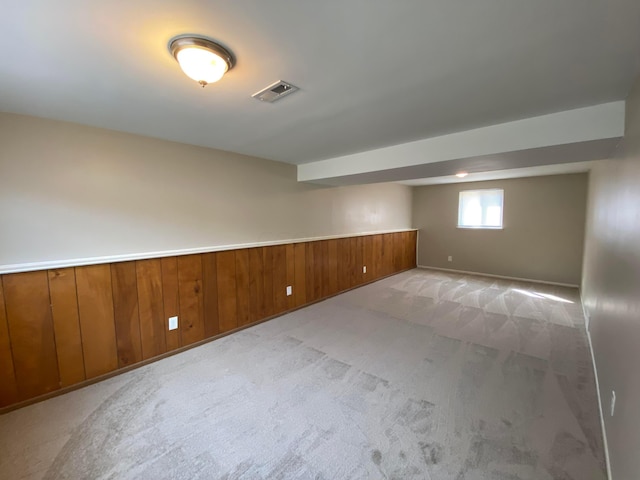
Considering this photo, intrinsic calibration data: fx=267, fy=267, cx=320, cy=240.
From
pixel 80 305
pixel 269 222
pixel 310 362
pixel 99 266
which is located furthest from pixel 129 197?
pixel 310 362

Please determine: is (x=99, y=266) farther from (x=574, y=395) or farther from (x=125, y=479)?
(x=574, y=395)

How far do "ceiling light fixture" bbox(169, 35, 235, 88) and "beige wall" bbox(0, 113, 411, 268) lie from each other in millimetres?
1654

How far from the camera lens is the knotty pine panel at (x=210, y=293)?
3.02 meters

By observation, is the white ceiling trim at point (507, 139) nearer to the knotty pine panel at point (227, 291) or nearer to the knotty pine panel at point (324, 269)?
the knotty pine panel at point (324, 269)

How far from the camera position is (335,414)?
1905 millimetres

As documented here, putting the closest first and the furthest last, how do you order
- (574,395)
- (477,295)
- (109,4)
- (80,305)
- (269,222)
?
(109,4) < (574,395) < (80,305) < (269,222) < (477,295)

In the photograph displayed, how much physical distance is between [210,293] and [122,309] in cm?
83

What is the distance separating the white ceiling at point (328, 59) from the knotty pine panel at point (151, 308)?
1327 millimetres

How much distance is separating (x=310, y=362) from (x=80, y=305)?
205 centimetres

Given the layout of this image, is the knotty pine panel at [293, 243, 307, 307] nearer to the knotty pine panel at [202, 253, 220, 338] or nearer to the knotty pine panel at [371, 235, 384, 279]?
the knotty pine panel at [202, 253, 220, 338]

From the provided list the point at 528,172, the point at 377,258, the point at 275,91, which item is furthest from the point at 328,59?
the point at 528,172

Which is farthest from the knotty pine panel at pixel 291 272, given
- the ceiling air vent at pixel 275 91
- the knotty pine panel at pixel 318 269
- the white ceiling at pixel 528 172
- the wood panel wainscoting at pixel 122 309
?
the white ceiling at pixel 528 172

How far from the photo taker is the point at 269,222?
12.0ft

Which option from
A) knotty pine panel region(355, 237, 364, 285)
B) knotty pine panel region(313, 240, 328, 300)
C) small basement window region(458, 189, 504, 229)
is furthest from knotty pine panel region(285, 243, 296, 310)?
small basement window region(458, 189, 504, 229)
